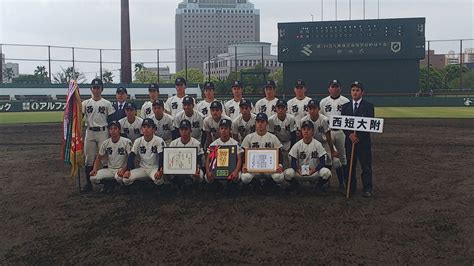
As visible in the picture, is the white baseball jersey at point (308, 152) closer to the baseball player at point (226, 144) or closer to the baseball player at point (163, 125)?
the baseball player at point (226, 144)

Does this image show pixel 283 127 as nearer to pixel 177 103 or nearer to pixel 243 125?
pixel 243 125

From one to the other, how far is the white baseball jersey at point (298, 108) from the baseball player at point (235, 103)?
85 centimetres

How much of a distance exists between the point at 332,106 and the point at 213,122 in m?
1.86

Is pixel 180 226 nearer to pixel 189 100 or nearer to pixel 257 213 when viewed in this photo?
A: pixel 257 213

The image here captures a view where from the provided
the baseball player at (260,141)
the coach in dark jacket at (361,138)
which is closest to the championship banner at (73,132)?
the baseball player at (260,141)

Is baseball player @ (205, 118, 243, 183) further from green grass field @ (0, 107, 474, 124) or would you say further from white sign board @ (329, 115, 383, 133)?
green grass field @ (0, 107, 474, 124)

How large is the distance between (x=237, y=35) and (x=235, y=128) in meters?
108

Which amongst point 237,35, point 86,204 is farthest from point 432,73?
point 237,35

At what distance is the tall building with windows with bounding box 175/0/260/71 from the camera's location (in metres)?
108

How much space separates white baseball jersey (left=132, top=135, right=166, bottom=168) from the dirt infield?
454mm

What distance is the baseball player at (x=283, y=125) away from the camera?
659 cm

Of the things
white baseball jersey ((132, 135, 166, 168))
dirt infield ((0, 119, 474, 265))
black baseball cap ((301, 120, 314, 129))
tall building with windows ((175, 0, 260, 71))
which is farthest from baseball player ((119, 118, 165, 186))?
tall building with windows ((175, 0, 260, 71))

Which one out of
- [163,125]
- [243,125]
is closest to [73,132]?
[163,125]

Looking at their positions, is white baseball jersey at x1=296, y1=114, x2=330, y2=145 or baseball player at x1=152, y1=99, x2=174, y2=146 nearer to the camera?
white baseball jersey at x1=296, y1=114, x2=330, y2=145
